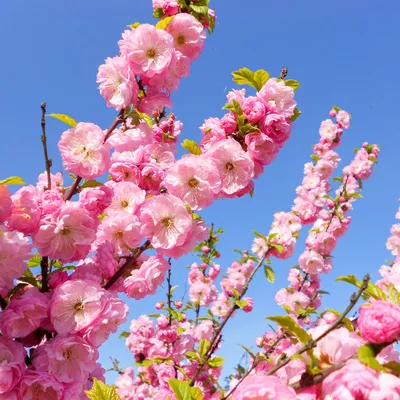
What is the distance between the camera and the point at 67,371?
78.7 inches

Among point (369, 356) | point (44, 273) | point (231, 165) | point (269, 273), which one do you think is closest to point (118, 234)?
point (44, 273)

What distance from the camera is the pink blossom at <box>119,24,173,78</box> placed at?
241 cm

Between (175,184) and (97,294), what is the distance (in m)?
0.68

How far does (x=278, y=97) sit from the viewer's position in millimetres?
→ 2396

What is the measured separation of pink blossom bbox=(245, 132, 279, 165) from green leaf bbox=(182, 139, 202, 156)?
10.7 inches

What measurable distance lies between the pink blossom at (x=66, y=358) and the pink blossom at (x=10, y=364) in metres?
0.09

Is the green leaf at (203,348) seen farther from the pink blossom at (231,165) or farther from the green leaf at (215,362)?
the pink blossom at (231,165)

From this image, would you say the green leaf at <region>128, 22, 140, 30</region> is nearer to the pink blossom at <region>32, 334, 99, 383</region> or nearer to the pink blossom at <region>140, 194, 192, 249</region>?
the pink blossom at <region>140, 194, 192, 249</region>

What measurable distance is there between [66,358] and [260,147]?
4.77 feet

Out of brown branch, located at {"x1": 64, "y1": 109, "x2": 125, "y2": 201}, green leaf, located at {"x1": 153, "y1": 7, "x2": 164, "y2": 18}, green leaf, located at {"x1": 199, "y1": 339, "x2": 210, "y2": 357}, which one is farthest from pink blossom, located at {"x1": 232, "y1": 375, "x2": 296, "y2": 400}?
green leaf, located at {"x1": 199, "y1": 339, "x2": 210, "y2": 357}

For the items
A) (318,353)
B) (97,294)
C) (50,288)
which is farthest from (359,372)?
(50,288)

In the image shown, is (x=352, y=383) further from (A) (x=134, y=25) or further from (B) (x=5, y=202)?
(A) (x=134, y=25)

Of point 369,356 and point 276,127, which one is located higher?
point 276,127

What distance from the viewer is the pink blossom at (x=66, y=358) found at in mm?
1952
